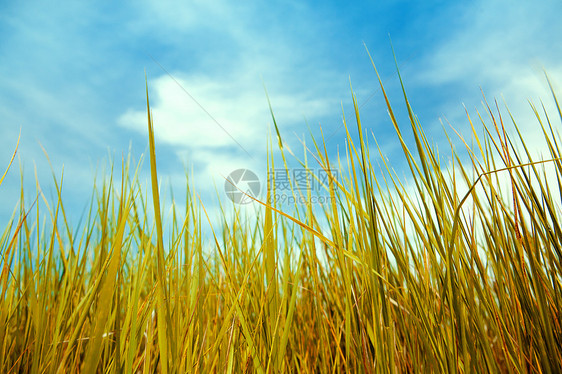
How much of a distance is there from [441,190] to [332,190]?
325 mm

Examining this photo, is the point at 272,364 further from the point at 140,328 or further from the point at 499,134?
the point at 499,134

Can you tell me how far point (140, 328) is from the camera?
3.16 feet

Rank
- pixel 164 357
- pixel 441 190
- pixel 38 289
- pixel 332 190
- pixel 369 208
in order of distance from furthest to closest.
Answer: pixel 38 289
pixel 332 190
pixel 441 190
pixel 369 208
pixel 164 357

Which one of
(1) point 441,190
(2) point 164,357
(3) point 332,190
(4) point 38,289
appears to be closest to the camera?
(2) point 164,357

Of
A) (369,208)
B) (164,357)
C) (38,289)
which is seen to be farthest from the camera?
(38,289)

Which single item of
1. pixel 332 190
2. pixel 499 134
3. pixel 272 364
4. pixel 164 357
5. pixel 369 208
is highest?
pixel 499 134

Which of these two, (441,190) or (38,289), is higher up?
(441,190)

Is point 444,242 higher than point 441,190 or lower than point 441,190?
lower

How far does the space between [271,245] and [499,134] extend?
31.1 inches

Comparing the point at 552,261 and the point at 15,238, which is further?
the point at 15,238

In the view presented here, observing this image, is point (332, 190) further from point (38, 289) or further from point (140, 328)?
point (38, 289)

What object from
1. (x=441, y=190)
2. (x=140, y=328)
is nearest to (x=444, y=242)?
(x=441, y=190)

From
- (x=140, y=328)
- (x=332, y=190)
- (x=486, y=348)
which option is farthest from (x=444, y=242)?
(x=140, y=328)

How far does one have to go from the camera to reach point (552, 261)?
3.15 ft
